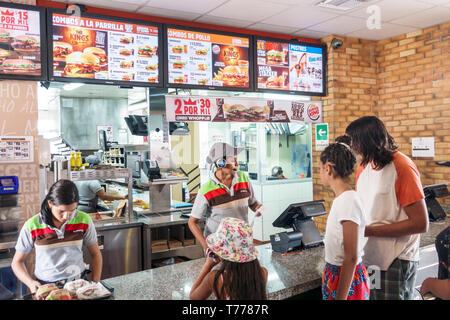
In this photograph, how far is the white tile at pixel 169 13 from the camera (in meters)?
3.98

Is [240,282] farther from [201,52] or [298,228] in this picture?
[201,52]

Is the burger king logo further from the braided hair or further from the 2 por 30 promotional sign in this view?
the braided hair

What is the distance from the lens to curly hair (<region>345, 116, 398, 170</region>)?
6.48ft

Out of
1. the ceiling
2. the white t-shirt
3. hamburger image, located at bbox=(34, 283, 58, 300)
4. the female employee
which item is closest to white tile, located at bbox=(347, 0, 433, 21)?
the ceiling

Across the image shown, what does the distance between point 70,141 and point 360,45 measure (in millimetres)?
6389

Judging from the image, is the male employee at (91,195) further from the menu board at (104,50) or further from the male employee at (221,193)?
the male employee at (221,193)

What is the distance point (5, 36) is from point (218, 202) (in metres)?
2.34

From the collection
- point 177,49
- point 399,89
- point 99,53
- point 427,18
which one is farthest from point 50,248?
point 399,89

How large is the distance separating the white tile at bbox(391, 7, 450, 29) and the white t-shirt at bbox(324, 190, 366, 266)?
351 centimetres

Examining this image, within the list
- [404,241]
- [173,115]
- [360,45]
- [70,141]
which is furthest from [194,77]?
[70,141]

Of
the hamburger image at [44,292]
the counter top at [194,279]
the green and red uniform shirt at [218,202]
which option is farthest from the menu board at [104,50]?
the hamburger image at [44,292]

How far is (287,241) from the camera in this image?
2559 millimetres

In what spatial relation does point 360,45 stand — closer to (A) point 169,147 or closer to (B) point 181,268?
(A) point 169,147
